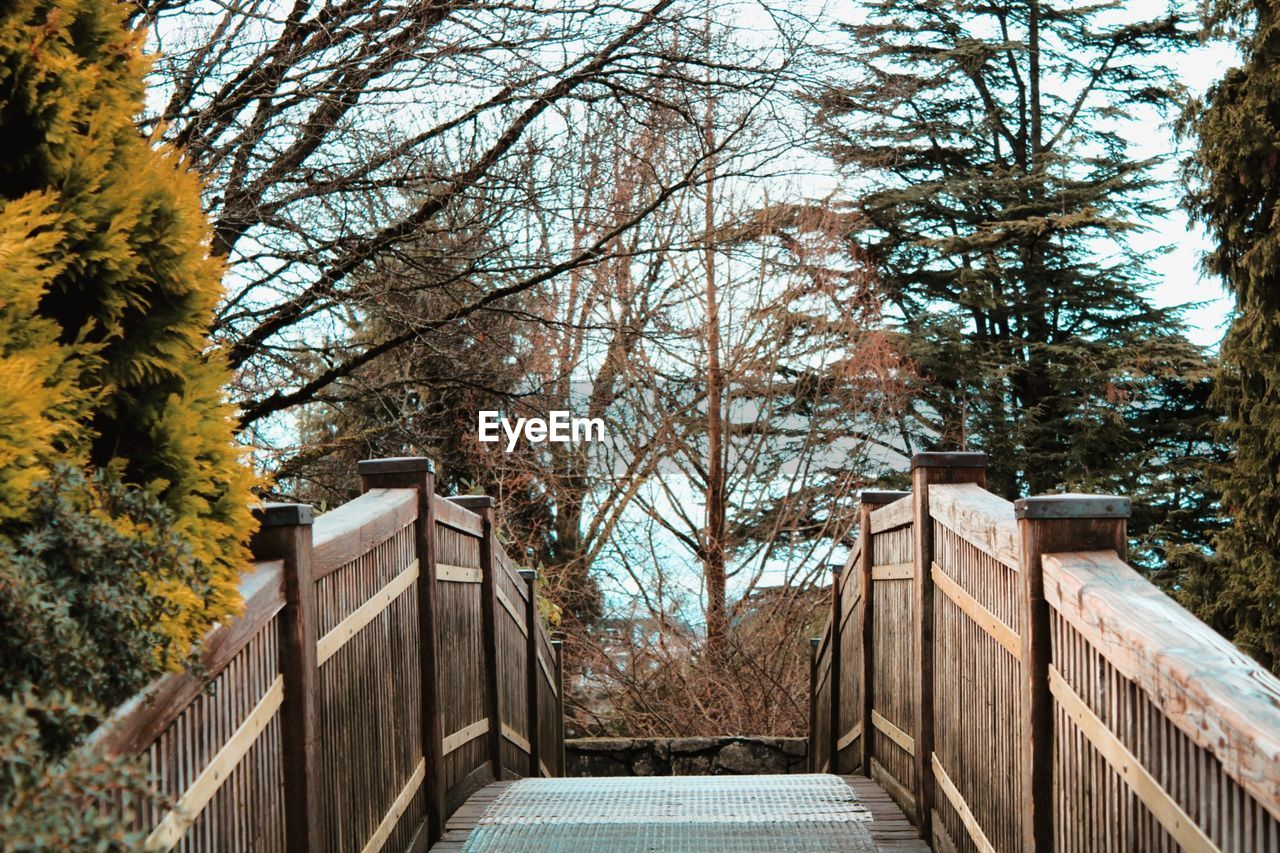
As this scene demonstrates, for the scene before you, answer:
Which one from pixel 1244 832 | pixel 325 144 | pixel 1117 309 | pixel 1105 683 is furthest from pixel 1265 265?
pixel 1117 309

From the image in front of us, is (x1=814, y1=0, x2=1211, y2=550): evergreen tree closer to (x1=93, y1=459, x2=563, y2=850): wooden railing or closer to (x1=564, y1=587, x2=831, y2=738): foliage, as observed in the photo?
(x1=564, y1=587, x2=831, y2=738): foliage

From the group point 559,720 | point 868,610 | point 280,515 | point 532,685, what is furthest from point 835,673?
point 280,515

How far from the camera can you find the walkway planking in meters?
4.54

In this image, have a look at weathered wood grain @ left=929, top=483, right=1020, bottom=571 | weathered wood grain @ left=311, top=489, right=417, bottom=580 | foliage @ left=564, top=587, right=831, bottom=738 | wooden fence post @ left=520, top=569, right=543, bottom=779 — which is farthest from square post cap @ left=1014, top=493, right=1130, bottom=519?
foliage @ left=564, top=587, right=831, bottom=738

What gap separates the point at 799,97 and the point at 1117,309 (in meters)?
12.8

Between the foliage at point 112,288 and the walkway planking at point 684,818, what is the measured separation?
2626 mm

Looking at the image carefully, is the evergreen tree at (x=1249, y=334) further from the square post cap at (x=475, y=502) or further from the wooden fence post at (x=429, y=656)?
the wooden fence post at (x=429, y=656)

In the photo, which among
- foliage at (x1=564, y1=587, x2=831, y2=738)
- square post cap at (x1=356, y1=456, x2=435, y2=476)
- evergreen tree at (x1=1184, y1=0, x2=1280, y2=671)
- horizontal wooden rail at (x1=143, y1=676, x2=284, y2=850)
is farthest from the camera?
foliage at (x1=564, y1=587, x2=831, y2=738)

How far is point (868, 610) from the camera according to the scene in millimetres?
5824

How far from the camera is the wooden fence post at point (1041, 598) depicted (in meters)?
2.90

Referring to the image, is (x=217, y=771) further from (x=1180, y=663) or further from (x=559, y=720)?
(x=559, y=720)

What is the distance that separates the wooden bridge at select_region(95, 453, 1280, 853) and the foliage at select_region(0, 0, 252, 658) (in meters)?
0.28

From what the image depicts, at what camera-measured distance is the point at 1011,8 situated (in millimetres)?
19484

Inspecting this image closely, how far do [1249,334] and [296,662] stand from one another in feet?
26.8
